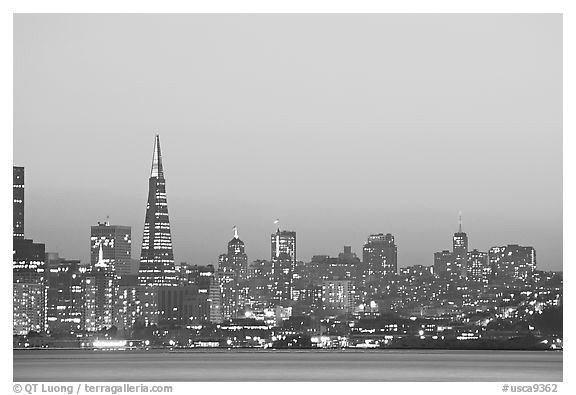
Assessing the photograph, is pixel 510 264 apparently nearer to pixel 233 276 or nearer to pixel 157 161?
pixel 233 276

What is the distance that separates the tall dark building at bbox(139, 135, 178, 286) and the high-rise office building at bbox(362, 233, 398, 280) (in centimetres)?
439

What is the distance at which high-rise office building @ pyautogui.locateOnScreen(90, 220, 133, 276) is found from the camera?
96.7 feet

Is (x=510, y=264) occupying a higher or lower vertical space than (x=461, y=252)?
lower

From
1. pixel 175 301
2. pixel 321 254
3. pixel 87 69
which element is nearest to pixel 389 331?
pixel 321 254

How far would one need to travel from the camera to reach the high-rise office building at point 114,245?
2947 centimetres

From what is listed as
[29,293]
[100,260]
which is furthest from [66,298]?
[29,293]

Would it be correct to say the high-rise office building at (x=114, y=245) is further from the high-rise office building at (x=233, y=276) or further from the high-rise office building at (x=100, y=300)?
the high-rise office building at (x=233, y=276)

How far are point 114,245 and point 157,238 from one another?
1554 mm

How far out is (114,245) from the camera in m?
30.8

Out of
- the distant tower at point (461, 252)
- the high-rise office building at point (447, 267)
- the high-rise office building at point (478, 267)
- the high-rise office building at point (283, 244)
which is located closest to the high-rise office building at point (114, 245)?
the high-rise office building at point (283, 244)

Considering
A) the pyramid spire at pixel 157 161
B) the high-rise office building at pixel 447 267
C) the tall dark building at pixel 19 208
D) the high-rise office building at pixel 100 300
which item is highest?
the pyramid spire at pixel 157 161

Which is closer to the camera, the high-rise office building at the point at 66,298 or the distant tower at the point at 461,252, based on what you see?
the distant tower at the point at 461,252

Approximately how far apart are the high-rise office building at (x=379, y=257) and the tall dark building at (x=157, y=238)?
4394 millimetres
